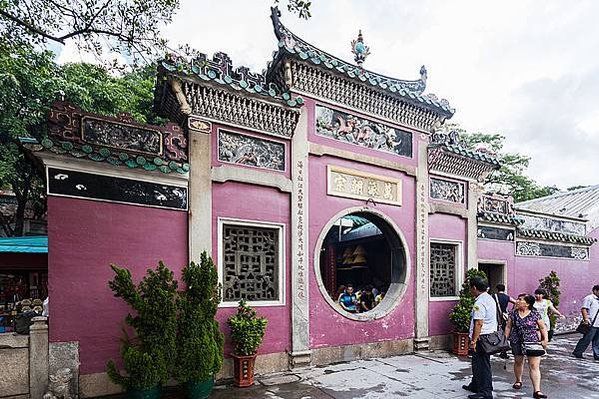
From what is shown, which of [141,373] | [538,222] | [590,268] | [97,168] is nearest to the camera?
[141,373]

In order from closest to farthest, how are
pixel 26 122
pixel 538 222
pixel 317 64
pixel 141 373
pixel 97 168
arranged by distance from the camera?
pixel 141 373 → pixel 97 168 → pixel 317 64 → pixel 26 122 → pixel 538 222

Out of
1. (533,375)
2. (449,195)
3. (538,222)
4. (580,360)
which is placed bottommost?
(580,360)

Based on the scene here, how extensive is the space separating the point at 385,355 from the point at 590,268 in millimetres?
7935

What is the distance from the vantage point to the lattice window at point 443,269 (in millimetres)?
7996

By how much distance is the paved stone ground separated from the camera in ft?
16.4

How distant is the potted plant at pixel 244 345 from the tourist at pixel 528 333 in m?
3.37

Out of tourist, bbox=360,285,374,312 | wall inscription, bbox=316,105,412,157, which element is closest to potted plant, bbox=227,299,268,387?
wall inscription, bbox=316,105,412,157

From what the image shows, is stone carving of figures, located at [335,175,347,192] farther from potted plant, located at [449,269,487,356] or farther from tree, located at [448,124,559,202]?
tree, located at [448,124,559,202]

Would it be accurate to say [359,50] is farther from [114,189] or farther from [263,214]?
[114,189]

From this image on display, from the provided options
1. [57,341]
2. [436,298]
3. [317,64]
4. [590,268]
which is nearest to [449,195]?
[436,298]

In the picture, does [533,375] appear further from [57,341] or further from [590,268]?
[590,268]

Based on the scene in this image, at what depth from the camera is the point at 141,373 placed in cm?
407

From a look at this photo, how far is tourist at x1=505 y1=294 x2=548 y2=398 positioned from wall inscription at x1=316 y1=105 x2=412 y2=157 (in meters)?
3.47

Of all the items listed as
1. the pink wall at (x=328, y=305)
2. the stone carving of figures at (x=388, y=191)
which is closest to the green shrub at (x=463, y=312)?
the pink wall at (x=328, y=305)
